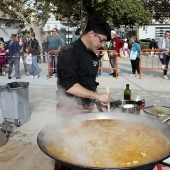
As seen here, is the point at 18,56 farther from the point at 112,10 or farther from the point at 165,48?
the point at 112,10

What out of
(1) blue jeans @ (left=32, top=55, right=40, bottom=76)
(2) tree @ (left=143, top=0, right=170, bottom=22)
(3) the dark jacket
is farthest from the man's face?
(2) tree @ (left=143, top=0, right=170, bottom=22)

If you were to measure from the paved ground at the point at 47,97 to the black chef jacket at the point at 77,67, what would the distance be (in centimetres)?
71

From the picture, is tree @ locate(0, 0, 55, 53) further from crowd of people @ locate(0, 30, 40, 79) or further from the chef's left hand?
the chef's left hand

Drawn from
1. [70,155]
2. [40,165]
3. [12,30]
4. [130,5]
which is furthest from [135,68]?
[12,30]

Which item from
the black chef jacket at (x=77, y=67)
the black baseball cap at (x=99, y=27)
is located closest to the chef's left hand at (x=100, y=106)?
the black chef jacket at (x=77, y=67)

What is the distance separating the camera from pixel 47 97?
752 centimetres

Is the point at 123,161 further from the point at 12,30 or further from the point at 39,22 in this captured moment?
the point at 12,30

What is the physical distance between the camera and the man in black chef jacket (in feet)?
8.09

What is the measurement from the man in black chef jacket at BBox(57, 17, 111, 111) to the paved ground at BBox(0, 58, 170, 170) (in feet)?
2.48

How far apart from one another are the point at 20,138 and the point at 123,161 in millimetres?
A: 3359

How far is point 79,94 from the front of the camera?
2.45 metres

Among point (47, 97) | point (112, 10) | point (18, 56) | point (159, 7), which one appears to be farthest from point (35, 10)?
point (159, 7)

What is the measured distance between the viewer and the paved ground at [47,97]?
402 centimetres

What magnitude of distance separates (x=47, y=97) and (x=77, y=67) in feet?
16.5
